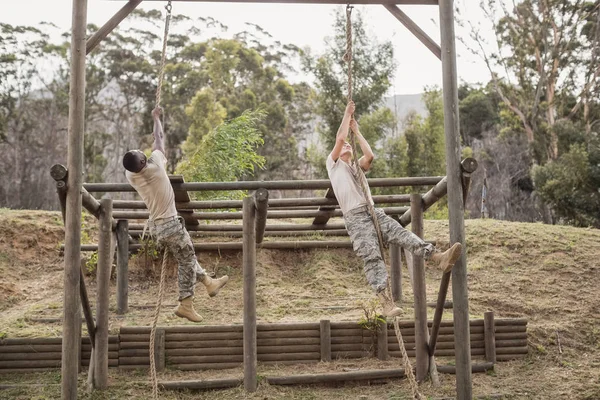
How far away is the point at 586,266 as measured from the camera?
10039mm

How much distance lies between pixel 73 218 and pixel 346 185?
231cm

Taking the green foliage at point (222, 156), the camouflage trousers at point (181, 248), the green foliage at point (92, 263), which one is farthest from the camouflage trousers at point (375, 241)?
the green foliage at point (222, 156)

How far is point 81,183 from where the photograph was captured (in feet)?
16.4

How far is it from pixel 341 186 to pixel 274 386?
7.86 feet

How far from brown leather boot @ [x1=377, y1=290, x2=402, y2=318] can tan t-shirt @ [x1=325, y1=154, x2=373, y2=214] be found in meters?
0.81

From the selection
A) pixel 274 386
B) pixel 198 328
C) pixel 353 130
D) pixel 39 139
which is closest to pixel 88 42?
pixel 353 130

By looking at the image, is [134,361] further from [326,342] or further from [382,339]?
[382,339]

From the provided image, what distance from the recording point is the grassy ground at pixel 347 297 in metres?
6.29

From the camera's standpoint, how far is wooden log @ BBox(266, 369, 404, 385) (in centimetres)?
631

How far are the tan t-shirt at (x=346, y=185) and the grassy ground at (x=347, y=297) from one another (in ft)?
7.14

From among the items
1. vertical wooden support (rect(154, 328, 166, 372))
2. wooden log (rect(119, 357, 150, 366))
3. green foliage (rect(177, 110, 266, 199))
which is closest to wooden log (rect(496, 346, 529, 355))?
vertical wooden support (rect(154, 328, 166, 372))

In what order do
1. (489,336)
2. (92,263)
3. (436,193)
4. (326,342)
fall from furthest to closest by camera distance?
(92,263) → (489,336) → (326,342) → (436,193)

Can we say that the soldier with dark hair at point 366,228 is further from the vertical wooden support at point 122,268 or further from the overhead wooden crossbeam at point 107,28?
the vertical wooden support at point 122,268

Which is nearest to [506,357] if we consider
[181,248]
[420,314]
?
Result: [420,314]
